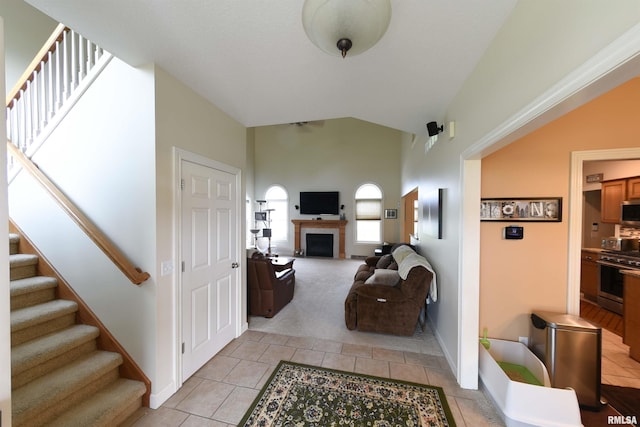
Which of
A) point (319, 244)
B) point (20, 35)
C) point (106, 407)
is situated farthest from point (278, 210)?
point (106, 407)

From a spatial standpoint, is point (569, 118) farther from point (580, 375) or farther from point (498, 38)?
point (580, 375)

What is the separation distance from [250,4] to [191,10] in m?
0.35

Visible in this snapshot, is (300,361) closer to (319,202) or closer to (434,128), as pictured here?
(434,128)

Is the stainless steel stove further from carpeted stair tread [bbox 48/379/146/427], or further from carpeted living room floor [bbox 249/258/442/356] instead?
carpeted stair tread [bbox 48/379/146/427]

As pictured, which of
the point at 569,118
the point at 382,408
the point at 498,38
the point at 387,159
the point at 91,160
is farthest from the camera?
the point at 387,159

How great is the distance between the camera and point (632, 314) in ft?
7.48

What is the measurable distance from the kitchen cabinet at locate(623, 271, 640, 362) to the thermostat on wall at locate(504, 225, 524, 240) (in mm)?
1291

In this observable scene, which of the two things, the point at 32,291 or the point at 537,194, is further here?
the point at 537,194

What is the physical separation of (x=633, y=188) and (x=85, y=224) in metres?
6.48

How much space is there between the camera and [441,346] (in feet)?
8.45

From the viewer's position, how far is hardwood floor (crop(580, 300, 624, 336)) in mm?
2839

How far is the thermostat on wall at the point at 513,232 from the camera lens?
7.14 ft

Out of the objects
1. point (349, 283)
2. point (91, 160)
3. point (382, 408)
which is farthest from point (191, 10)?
point (349, 283)

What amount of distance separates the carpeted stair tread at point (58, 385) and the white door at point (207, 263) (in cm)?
53
